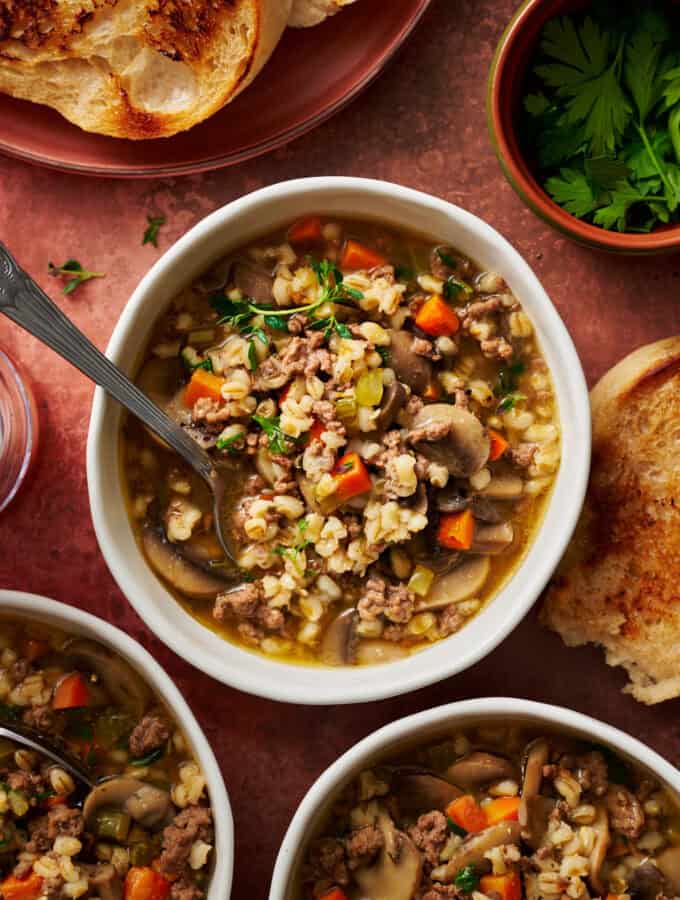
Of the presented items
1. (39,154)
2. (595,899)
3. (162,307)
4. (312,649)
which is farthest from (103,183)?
(595,899)

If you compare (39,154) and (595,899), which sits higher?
(39,154)

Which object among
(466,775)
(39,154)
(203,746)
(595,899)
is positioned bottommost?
(595,899)

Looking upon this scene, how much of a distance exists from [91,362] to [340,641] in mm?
1087

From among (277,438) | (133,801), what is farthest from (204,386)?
(133,801)

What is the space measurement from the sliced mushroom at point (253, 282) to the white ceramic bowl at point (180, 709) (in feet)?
3.43

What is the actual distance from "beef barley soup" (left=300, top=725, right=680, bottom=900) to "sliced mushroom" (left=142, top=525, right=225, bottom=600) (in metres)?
0.74

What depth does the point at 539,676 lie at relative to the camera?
3641 mm

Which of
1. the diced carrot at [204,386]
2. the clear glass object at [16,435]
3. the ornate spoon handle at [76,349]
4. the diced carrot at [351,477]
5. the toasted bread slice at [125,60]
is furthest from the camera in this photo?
the clear glass object at [16,435]

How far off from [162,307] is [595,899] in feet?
7.08

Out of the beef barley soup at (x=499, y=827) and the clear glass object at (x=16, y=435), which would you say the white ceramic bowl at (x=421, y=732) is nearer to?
the beef barley soup at (x=499, y=827)

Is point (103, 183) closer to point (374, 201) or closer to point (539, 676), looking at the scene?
point (374, 201)

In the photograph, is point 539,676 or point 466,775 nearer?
point 466,775

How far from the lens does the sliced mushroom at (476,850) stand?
3.29 metres

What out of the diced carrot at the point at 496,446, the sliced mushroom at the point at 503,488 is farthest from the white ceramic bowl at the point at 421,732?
the diced carrot at the point at 496,446
